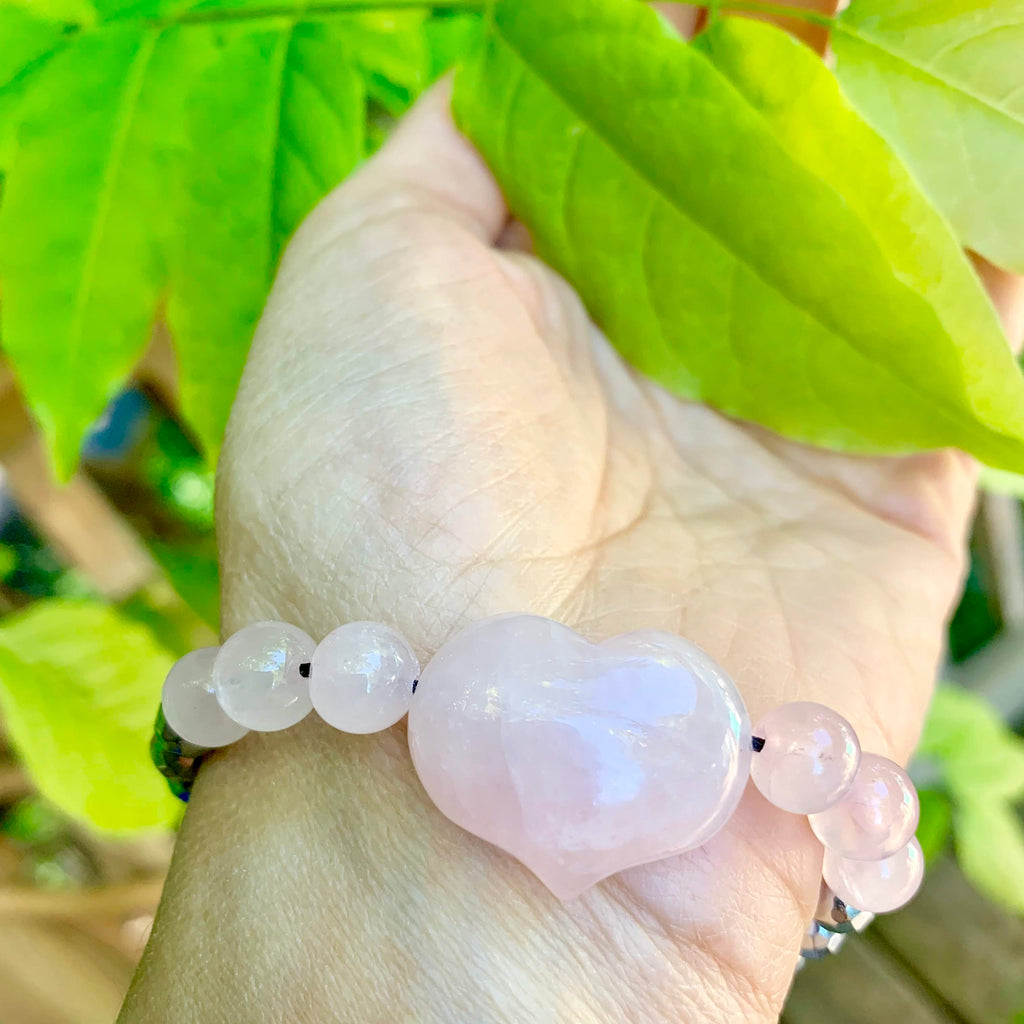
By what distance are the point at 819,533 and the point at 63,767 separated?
0.70 meters

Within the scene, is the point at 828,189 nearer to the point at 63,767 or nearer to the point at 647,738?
the point at 647,738

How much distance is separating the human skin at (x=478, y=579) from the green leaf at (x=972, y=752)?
2.71 feet

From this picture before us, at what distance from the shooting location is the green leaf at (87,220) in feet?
2.03

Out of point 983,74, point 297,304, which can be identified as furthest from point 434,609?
point 983,74

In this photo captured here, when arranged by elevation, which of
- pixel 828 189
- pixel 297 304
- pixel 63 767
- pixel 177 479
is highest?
pixel 828 189

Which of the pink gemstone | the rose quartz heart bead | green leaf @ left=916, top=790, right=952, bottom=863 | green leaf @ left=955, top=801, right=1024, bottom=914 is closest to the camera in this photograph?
the rose quartz heart bead

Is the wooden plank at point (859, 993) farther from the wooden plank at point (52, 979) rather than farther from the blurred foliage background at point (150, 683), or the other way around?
the wooden plank at point (52, 979)

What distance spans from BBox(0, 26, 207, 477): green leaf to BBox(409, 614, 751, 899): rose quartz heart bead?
1.22 feet

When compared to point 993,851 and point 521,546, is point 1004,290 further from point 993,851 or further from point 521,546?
point 993,851

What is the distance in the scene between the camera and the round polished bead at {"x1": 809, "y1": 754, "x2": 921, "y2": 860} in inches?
20.5

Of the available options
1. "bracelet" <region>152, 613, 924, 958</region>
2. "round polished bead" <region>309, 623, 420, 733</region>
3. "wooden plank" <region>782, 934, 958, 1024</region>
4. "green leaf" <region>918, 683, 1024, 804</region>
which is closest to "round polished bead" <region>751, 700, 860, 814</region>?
"bracelet" <region>152, 613, 924, 958</region>

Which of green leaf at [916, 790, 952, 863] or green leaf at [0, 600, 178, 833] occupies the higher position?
green leaf at [0, 600, 178, 833]

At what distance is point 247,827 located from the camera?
0.56m

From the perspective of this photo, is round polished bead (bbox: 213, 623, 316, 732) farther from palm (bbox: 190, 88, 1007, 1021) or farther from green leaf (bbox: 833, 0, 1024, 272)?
green leaf (bbox: 833, 0, 1024, 272)
